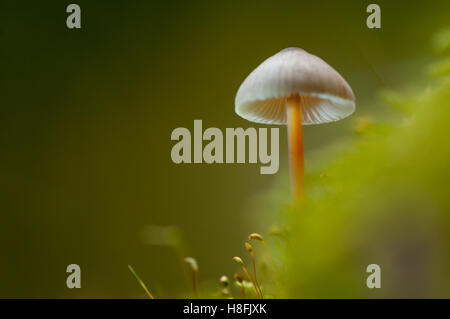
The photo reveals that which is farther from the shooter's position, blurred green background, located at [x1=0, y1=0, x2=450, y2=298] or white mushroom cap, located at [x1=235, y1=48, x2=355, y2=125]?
blurred green background, located at [x1=0, y1=0, x2=450, y2=298]

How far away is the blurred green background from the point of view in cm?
125

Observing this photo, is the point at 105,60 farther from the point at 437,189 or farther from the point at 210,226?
the point at 437,189

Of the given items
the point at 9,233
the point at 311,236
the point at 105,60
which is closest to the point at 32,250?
the point at 9,233

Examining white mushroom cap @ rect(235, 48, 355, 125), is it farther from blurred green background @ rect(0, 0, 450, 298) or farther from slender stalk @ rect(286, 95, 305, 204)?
blurred green background @ rect(0, 0, 450, 298)

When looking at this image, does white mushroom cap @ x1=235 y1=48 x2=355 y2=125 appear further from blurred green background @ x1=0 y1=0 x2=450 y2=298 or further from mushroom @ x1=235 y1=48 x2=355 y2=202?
blurred green background @ x1=0 y1=0 x2=450 y2=298

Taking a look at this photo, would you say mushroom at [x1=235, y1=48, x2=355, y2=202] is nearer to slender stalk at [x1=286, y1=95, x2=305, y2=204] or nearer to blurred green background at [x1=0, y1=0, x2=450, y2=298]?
slender stalk at [x1=286, y1=95, x2=305, y2=204]

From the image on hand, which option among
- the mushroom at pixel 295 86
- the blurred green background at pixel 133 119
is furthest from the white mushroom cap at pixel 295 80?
the blurred green background at pixel 133 119

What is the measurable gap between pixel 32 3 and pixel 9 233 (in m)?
1.08

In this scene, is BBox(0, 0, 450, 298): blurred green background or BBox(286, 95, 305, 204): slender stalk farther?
BBox(0, 0, 450, 298): blurred green background

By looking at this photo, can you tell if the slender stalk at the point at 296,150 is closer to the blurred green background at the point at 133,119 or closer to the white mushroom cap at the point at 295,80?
the white mushroom cap at the point at 295,80

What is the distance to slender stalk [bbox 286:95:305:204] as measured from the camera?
41 centimetres

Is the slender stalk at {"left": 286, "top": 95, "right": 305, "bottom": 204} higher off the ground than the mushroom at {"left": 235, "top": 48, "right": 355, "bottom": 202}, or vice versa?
the mushroom at {"left": 235, "top": 48, "right": 355, "bottom": 202}

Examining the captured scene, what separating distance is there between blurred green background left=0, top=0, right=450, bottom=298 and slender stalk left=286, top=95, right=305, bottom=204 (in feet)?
2.37

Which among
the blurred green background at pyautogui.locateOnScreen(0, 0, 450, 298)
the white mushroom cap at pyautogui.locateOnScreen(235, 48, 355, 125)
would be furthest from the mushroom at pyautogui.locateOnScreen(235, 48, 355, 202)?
the blurred green background at pyautogui.locateOnScreen(0, 0, 450, 298)
